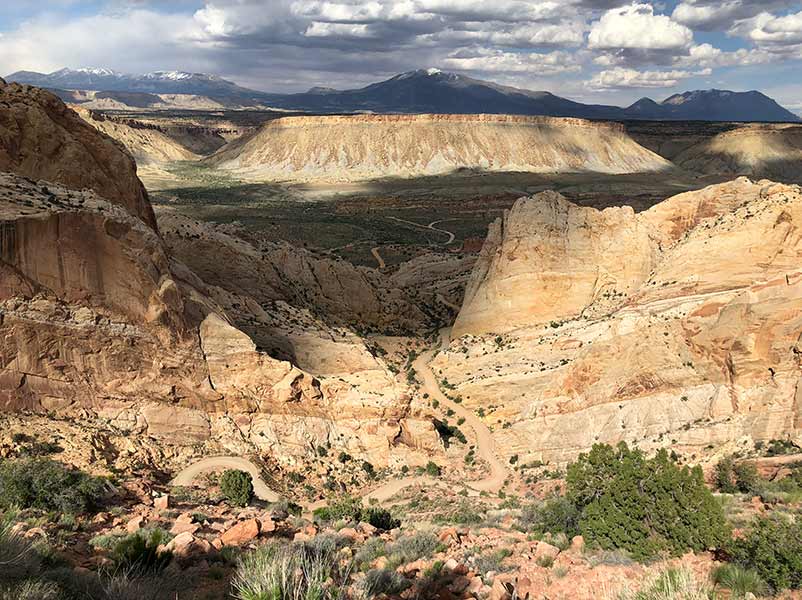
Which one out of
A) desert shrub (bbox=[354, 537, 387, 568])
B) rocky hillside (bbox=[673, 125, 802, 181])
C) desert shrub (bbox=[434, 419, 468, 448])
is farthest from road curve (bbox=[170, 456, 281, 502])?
rocky hillside (bbox=[673, 125, 802, 181])

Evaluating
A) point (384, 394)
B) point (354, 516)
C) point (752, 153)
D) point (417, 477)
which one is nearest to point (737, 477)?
point (417, 477)

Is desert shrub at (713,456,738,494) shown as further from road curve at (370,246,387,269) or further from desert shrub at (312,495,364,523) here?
road curve at (370,246,387,269)

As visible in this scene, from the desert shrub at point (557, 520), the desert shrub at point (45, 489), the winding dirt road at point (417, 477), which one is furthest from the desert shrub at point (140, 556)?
the desert shrub at point (557, 520)

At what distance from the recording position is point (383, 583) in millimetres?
12430

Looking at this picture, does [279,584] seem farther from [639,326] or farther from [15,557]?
[639,326]

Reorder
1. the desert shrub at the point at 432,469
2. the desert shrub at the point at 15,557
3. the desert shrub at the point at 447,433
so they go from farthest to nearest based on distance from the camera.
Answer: the desert shrub at the point at 447,433, the desert shrub at the point at 432,469, the desert shrub at the point at 15,557

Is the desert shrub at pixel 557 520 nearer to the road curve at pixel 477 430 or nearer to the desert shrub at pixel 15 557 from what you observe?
the road curve at pixel 477 430

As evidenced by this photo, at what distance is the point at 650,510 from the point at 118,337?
67.1 ft

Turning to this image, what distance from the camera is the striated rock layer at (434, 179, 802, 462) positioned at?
25.9 m

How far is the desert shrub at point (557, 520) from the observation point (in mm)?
17812

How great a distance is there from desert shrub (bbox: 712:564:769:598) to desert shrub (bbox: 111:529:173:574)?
11.6 m

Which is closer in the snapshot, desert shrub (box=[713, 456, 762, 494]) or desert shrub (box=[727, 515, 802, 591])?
desert shrub (box=[727, 515, 802, 591])

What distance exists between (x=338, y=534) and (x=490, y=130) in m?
183

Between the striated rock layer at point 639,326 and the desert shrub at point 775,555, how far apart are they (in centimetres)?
1274
